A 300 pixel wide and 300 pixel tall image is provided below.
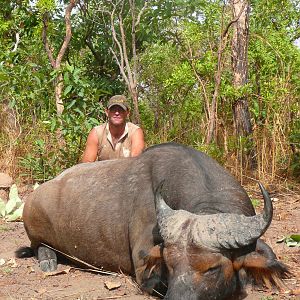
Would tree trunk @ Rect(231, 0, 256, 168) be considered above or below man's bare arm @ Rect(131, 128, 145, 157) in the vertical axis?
above

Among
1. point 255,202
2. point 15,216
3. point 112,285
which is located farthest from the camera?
point 15,216

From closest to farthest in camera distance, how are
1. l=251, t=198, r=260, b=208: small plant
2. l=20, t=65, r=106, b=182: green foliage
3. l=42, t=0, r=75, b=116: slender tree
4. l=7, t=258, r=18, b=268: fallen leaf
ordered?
l=7, t=258, r=18, b=268: fallen leaf → l=251, t=198, r=260, b=208: small plant → l=20, t=65, r=106, b=182: green foliage → l=42, t=0, r=75, b=116: slender tree

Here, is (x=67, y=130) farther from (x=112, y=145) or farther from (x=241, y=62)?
(x=241, y=62)

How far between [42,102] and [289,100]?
416 cm

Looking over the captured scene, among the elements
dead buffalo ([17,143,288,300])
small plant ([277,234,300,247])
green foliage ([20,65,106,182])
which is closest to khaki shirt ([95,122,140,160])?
dead buffalo ([17,143,288,300])

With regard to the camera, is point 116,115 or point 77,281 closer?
point 77,281

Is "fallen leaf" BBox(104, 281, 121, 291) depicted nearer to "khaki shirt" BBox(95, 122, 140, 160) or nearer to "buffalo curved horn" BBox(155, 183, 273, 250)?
"buffalo curved horn" BBox(155, 183, 273, 250)

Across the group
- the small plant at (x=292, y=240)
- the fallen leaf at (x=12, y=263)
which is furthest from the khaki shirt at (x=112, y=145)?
the small plant at (x=292, y=240)

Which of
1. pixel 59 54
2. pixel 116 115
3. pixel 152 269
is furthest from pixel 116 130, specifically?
pixel 59 54

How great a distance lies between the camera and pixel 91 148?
7578 millimetres

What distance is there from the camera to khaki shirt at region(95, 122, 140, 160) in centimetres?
760

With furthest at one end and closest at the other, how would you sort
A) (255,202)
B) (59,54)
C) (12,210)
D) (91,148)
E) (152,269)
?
(59,54) → (12,210) → (255,202) → (91,148) → (152,269)

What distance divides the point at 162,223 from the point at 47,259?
2.09 metres

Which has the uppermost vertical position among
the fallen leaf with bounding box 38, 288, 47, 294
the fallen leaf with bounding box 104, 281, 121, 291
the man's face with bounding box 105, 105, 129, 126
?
the man's face with bounding box 105, 105, 129, 126
